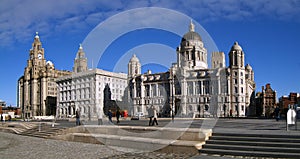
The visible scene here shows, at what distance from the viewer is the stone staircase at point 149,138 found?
1433cm

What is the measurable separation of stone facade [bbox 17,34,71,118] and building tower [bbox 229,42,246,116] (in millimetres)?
99464

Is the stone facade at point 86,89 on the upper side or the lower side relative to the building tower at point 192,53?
lower

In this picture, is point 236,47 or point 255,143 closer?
point 255,143

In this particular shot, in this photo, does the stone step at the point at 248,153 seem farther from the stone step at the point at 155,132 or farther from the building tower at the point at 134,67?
the building tower at the point at 134,67

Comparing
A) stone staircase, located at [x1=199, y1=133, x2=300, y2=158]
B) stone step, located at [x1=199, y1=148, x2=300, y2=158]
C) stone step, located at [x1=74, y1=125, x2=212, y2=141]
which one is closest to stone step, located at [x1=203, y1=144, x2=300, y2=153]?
stone staircase, located at [x1=199, y1=133, x2=300, y2=158]

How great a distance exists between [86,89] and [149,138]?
113557 mm

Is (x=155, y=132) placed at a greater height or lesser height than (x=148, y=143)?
greater

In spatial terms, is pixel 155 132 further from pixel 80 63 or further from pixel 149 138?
pixel 80 63

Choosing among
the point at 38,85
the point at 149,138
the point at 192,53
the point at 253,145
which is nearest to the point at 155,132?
the point at 149,138

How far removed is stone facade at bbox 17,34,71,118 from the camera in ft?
528

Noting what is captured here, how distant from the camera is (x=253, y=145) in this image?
13.2 meters

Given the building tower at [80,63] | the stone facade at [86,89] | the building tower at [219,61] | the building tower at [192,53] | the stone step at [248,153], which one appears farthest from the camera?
the building tower at [80,63]

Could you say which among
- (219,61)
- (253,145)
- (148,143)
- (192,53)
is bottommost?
(148,143)

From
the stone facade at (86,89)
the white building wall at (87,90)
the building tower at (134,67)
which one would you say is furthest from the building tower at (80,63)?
the building tower at (134,67)
